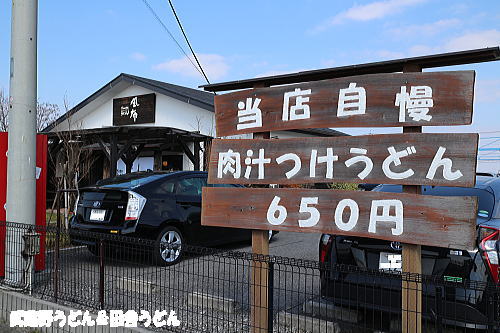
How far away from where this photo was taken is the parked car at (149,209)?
6.46 m

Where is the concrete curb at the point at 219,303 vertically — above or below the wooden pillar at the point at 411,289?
below

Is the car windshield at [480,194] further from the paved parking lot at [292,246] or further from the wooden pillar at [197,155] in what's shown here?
the wooden pillar at [197,155]

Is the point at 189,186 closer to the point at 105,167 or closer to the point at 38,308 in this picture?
the point at 38,308

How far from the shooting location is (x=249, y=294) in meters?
3.90

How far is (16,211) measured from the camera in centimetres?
544

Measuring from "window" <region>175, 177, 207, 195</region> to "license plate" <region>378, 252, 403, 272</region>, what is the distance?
13.4 ft

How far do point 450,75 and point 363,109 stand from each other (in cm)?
63

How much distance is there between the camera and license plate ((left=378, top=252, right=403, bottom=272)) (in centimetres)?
365

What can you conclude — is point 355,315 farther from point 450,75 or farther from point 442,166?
point 450,75

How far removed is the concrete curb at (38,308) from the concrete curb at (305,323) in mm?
1187

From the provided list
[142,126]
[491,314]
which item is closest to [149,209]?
[491,314]

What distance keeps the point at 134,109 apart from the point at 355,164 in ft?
52.2

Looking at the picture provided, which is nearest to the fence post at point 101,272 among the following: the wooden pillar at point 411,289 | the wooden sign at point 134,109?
the wooden pillar at point 411,289

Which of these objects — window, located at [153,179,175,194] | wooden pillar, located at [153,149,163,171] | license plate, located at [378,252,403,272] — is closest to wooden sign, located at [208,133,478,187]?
license plate, located at [378,252,403,272]
